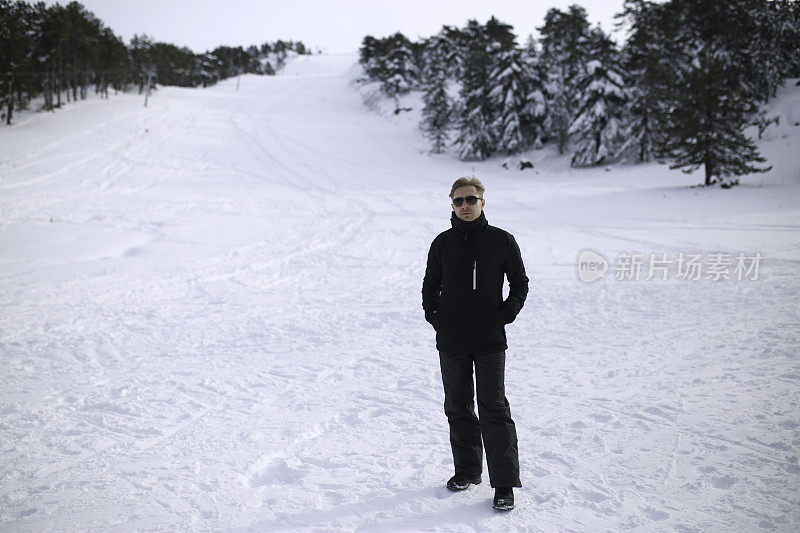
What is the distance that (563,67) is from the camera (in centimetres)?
3762

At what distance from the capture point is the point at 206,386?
16.4 feet

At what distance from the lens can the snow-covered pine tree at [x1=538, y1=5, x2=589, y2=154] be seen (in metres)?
33.1

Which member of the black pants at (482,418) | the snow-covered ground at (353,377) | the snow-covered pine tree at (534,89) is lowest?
the snow-covered ground at (353,377)

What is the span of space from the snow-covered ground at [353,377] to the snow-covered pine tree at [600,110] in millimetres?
14900

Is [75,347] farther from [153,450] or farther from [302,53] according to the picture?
[302,53]

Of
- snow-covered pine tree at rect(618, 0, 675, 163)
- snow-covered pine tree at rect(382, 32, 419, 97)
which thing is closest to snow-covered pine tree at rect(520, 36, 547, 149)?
snow-covered pine tree at rect(618, 0, 675, 163)

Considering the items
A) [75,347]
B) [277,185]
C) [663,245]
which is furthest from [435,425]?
[277,185]

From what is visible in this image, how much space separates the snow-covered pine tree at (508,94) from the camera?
32.4 meters

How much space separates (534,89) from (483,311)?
34289 mm

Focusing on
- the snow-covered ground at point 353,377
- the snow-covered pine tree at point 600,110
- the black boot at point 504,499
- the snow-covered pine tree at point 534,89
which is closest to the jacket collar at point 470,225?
the black boot at point 504,499

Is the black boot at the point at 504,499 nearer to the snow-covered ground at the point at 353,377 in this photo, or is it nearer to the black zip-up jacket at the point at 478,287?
the snow-covered ground at the point at 353,377

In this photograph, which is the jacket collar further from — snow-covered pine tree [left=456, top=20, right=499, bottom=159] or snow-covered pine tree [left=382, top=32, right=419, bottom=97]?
snow-covered pine tree [left=382, top=32, right=419, bottom=97]

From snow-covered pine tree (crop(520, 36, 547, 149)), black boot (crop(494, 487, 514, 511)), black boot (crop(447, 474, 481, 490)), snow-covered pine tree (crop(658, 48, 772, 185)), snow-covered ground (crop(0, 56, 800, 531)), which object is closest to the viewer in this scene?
black boot (crop(494, 487, 514, 511))

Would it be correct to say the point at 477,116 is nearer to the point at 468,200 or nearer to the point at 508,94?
the point at 508,94
